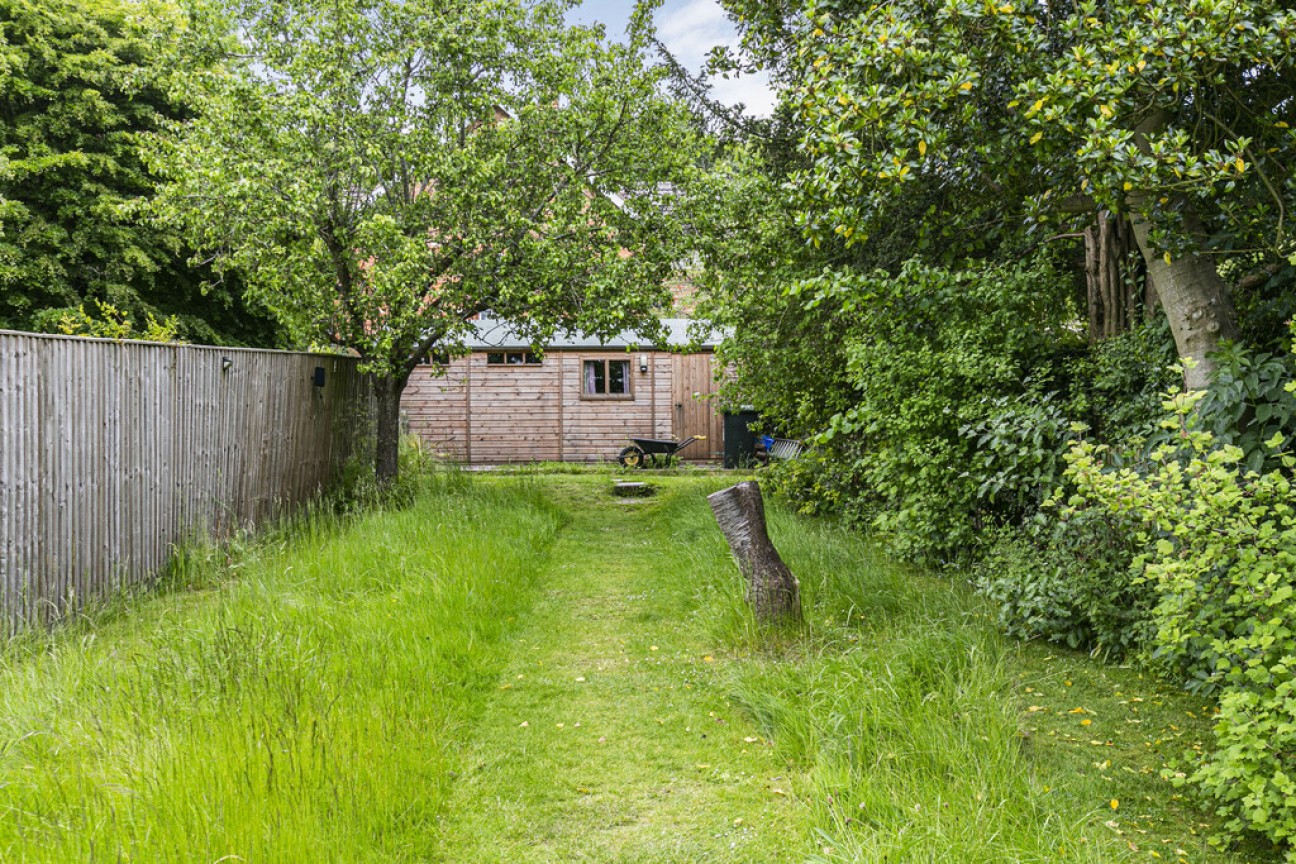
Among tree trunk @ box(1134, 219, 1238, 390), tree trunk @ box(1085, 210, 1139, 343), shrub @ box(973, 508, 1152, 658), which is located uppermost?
tree trunk @ box(1085, 210, 1139, 343)

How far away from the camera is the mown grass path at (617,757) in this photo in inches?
112

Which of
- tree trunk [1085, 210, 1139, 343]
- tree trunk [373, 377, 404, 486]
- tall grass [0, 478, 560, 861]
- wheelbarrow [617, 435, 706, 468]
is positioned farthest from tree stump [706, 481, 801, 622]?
wheelbarrow [617, 435, 706, 468]

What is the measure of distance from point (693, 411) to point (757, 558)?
11.4 metres

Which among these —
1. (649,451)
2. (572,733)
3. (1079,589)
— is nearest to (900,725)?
(572,733)

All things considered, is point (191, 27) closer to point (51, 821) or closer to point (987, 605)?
point (51, 821)

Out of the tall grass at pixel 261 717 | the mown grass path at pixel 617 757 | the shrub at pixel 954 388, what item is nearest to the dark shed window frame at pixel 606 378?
the shrub at pixel 954 388

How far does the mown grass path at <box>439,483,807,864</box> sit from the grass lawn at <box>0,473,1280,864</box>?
0.5 inches

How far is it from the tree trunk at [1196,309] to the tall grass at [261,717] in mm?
3865

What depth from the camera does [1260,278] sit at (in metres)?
4.19

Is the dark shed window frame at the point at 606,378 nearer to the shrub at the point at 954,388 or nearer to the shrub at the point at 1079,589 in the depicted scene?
the shrub at the point at 954,388

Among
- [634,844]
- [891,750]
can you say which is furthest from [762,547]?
[634,844]

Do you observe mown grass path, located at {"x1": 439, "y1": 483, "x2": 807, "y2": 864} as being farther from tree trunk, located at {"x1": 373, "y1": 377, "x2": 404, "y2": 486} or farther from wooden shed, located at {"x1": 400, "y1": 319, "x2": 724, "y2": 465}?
wooden shed, located at {"x1": 400, "y1": 319, "x2": 724, "y2": 465}

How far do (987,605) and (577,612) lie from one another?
2568 mm

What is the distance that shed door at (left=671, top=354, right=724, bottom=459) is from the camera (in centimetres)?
1605
